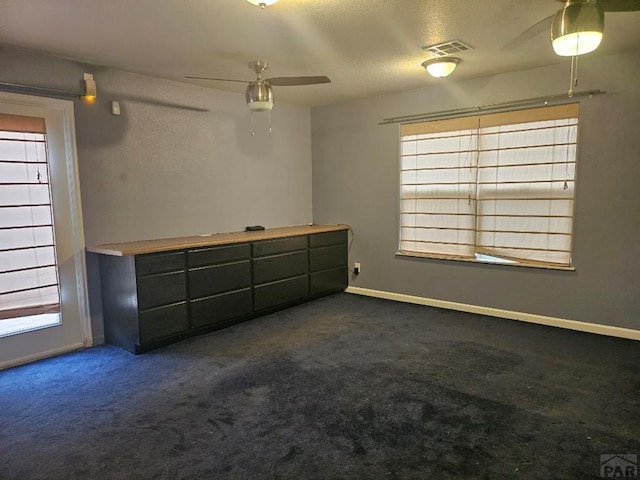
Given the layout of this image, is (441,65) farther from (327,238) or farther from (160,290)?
(160,290)

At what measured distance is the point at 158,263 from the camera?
3.50 m

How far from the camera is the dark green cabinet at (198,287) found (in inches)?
136

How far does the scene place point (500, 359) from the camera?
3277 mm

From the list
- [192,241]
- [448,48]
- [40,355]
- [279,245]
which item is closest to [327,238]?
[279,245]

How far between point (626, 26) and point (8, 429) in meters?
4.61

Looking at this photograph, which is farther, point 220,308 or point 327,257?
point 327,257

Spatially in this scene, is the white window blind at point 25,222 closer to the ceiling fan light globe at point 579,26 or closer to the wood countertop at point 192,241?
the wood countertop at point 192,241

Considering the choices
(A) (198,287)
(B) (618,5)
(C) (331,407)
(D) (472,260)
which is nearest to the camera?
(B) (618,5)

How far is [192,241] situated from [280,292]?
3.77ft

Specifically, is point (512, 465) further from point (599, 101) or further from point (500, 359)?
point (599, 101)

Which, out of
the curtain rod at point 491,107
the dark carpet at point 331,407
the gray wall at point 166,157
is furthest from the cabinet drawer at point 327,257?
the curtain rod at point 491,107

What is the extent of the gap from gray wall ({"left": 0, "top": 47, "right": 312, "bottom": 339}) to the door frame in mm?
70

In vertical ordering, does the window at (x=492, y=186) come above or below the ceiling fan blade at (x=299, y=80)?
below

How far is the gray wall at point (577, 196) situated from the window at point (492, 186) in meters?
0.12
